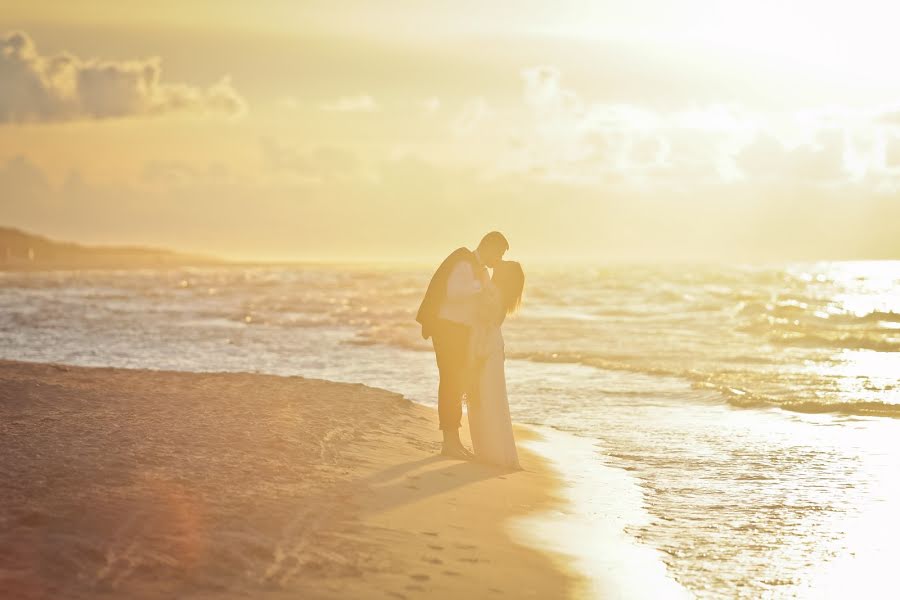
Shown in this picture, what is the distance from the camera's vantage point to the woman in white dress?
8117 mm

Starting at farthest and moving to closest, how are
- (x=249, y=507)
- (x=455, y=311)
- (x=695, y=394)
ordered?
(x=695, y=394), (x=455, y=311), (x=249, y=507)

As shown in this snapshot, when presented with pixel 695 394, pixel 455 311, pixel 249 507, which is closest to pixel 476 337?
pixel 455 311

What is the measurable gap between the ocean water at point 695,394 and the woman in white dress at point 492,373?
3.24 ft

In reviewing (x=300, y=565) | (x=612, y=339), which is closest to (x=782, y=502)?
(x=300, y=565)

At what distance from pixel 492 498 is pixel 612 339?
1888cm

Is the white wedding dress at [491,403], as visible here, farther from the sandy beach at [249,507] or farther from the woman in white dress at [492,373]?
the sandy beach at [249,507]

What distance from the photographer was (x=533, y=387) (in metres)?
15.5

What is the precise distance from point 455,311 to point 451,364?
0.49 m

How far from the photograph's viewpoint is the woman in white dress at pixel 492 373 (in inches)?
320

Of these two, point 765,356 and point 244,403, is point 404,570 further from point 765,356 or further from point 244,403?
point 765,356

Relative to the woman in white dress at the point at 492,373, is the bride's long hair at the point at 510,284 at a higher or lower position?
higher

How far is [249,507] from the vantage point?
18.6 feet

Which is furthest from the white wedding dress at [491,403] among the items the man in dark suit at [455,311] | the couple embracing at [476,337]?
the man in dark suit at [455,311]

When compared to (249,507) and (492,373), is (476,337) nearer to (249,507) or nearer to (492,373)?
(492,373)
